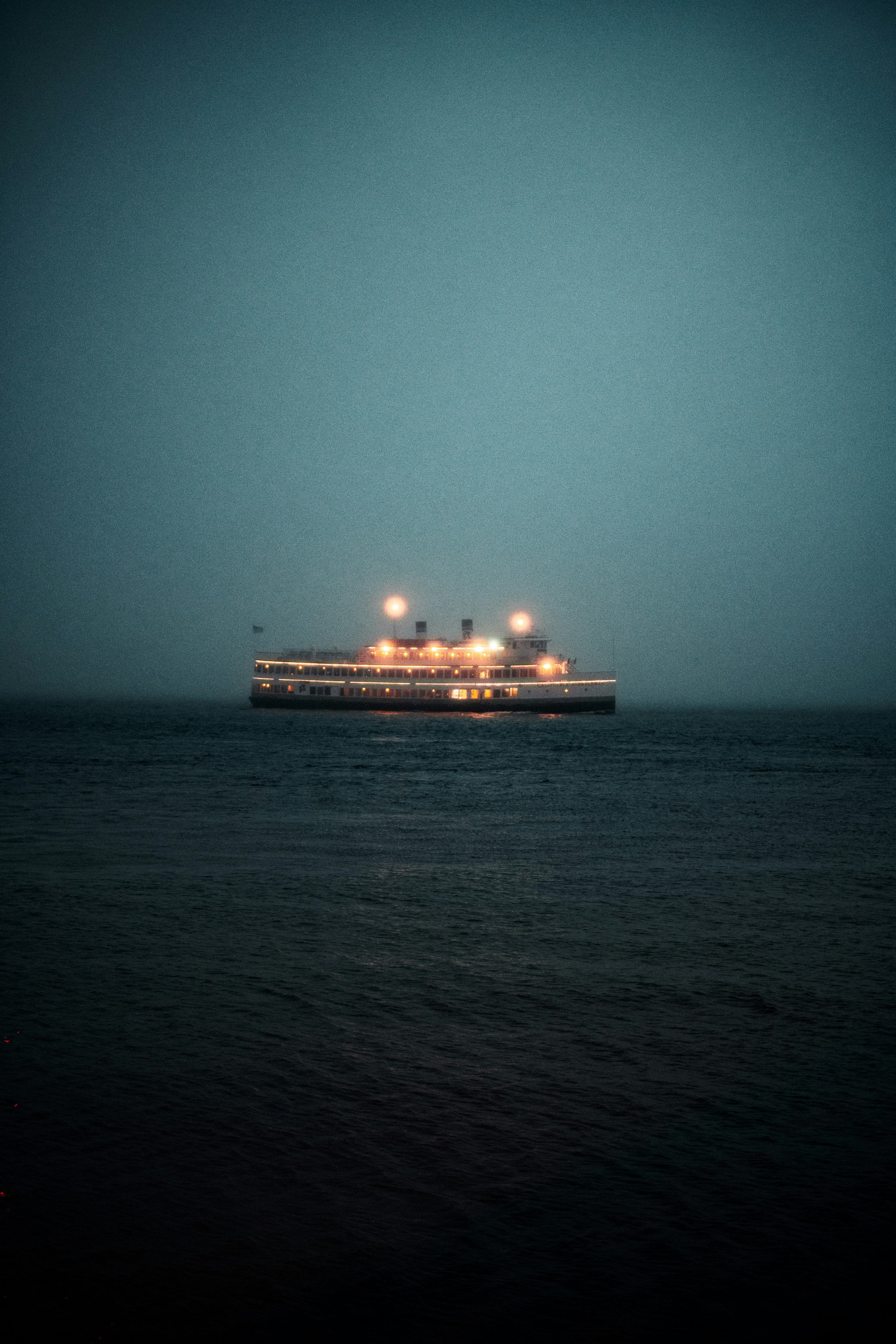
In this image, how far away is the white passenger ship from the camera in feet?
372

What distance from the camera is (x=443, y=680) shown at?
11788 centimetres

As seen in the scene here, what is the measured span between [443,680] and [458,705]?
394cm

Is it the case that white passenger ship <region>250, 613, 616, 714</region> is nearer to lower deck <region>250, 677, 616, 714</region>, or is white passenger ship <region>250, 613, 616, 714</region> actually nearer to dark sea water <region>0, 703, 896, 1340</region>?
lower deck <region>250, 677, 616, 714</region>

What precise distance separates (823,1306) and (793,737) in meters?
93.3

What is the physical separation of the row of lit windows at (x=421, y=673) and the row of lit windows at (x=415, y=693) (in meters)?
1.19

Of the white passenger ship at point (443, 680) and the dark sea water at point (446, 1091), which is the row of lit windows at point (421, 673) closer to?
the white passenger ship at point (443, 680)

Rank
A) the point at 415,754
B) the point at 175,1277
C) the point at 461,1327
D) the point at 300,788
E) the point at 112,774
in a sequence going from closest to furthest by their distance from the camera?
the point at 461,1327
the point at 175,1277
the point at 300,788
the point at 112,774
the point at 415,754

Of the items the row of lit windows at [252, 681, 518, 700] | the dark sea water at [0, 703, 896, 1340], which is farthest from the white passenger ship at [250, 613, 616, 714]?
the dark sea water at [0, 703, 896, 1340]

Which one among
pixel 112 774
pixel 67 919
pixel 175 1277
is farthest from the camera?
pixel 112 774

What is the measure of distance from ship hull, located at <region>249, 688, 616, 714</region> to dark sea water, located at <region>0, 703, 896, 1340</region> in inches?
3454

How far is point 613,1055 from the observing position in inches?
408

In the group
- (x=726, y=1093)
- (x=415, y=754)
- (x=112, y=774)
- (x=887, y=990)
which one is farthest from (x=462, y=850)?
(x=415, y=754)

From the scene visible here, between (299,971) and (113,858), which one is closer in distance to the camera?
(299,971)

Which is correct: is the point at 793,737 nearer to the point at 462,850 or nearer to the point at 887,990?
the point at 462,850
